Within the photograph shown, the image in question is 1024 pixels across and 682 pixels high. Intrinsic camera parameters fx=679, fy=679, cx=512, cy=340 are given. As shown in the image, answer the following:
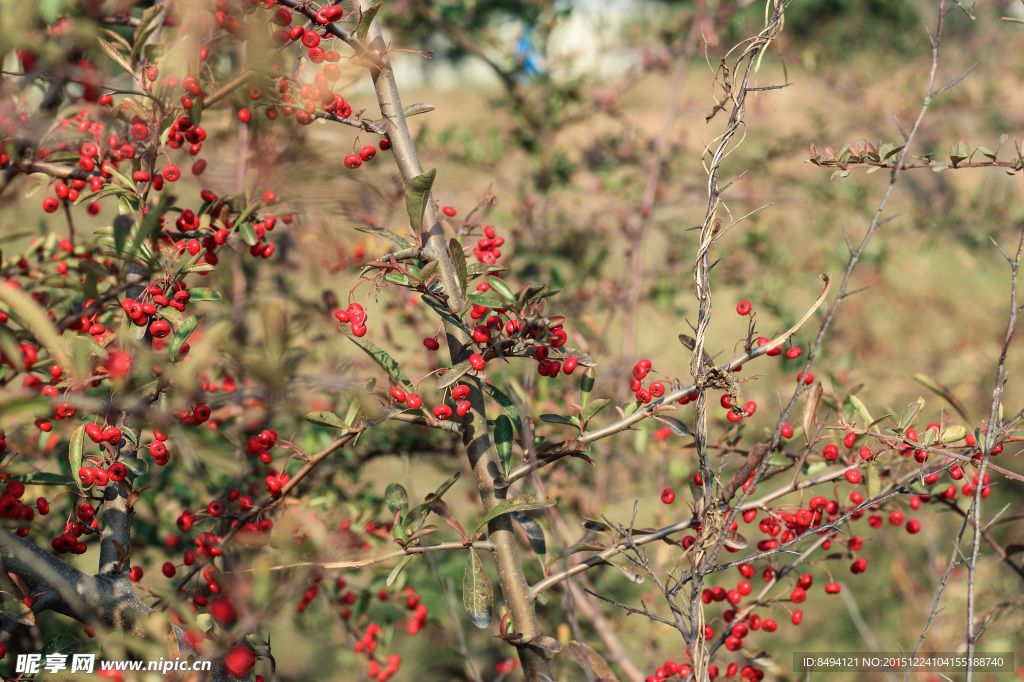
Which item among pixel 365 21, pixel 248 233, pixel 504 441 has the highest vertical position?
pixel 365 21

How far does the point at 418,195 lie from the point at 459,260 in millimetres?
128

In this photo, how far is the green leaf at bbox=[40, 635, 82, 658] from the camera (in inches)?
41.9

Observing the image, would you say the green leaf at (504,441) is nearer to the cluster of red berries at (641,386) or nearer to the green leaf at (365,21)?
the cluster of red berries at (641,386)

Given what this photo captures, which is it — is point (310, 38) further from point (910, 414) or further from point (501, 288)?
point (910, 414)

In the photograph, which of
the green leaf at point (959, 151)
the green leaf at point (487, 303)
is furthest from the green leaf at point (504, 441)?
the green leaf at point (959, 151)

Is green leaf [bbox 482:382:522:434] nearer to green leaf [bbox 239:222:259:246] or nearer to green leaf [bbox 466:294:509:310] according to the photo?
green leaf [bbox 466:294:509:310]

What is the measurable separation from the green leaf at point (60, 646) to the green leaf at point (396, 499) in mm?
535

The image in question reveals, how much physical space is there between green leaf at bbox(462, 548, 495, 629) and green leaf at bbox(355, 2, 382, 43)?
32.8 inches

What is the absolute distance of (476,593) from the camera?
1.09 meters

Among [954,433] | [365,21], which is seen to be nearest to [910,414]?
[954,433]

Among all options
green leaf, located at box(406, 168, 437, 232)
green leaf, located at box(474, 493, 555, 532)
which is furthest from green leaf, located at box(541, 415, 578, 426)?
green leaf, located at box(406, 168, 437, 232)

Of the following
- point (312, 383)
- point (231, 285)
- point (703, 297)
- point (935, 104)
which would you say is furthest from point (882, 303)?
point (312, 383)

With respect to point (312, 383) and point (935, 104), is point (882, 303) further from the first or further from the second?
point (312, 383)

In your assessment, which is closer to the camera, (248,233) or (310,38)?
(310,38)
